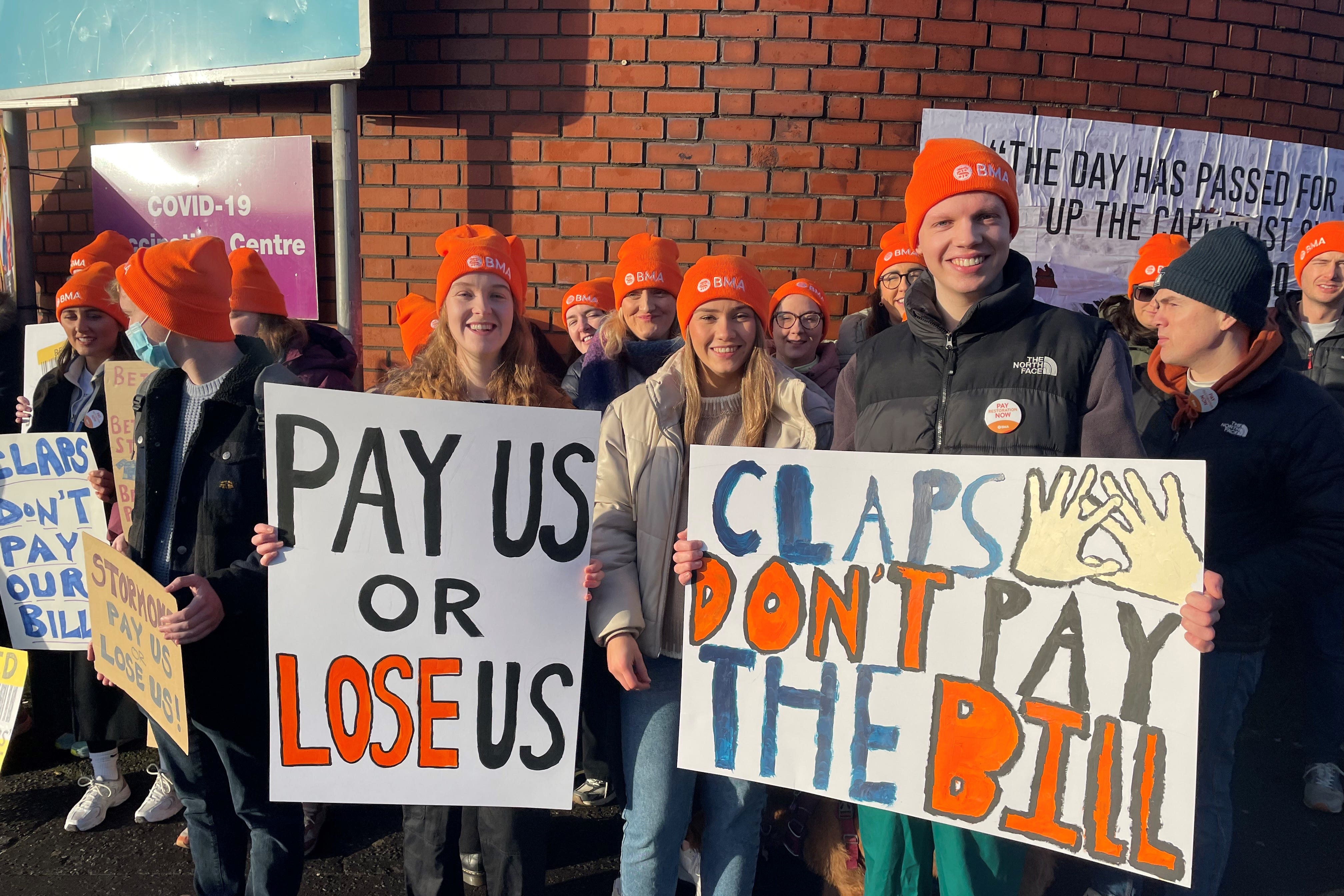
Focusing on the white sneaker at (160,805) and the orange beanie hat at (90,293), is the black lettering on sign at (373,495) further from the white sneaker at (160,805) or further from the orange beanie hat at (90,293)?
the orange beanie hat at (90,293)

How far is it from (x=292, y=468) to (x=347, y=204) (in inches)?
96.8

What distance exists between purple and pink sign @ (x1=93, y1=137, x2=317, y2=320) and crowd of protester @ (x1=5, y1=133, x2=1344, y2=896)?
2012 millimetres

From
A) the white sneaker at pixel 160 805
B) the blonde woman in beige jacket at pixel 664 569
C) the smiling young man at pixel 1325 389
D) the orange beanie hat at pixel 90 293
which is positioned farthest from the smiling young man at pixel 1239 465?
the orange beanie hat at pixel 90 293

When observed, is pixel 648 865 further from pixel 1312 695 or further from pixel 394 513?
pixel 1312 695

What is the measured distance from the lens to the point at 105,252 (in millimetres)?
3953

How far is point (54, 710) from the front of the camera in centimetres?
343

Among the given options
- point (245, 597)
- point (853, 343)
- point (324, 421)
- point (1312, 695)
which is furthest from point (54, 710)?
point (1312, 695)

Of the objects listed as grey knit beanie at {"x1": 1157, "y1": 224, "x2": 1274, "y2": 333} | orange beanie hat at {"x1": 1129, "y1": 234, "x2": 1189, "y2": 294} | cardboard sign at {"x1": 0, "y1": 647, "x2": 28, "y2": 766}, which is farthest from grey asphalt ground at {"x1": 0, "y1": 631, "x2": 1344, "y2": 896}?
orange beanie hat at {"x1": 1129, "y1": 234, "x2": 1189, "y2": 294}

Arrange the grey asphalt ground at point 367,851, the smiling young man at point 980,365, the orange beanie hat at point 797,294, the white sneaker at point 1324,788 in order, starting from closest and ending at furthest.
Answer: the smiling young man at point 980,365, the grey asphalt ground at point 367,851, the white sneaker at point 1324,788, the orange beanie hat at point 797,294

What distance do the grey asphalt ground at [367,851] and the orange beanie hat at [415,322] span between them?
194cm

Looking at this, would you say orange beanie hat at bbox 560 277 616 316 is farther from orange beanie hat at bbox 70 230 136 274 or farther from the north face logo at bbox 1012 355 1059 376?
the north face logo at bbox 1012 355 1059 376

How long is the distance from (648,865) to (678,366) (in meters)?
1.28

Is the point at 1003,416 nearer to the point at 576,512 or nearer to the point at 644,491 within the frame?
the point at 644,491

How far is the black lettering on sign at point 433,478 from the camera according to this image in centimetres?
187
